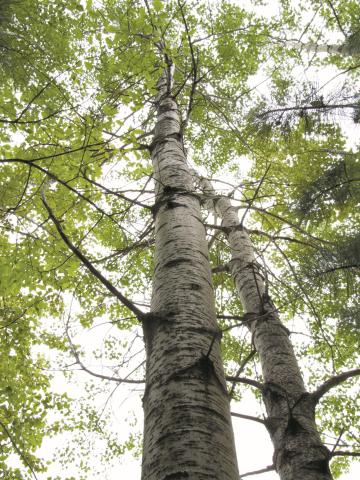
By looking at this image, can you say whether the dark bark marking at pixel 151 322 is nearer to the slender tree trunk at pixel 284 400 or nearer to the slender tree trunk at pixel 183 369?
the slender tree trunk at pixel 183 369

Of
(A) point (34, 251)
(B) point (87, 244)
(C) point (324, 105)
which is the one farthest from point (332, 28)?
(A) point (34, 251)

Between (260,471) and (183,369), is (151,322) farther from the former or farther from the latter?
(260,471)

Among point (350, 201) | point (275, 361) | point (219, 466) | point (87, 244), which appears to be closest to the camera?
point (219, 466)

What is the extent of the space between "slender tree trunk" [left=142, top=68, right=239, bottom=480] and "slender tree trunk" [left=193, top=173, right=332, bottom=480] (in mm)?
261

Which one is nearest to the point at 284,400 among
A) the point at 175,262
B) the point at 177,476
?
the point at 175,262

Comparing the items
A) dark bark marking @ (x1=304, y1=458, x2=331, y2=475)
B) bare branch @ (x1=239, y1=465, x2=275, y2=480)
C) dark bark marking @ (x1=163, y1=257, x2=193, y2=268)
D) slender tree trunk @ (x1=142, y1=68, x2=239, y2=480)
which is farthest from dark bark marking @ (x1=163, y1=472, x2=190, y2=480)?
bare branch @ (x1=239, y1=465, x2=275, y2=480)

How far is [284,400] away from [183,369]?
4.59 feet

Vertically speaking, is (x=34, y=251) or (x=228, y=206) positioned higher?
(x=228, y=206)

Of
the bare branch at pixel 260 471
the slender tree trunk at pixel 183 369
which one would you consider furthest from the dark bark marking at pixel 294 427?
the slender tree trunk at pixel 183 369

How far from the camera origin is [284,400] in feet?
7.68

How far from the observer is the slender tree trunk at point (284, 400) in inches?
76.3

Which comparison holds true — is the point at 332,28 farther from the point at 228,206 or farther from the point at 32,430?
the point at 32,430

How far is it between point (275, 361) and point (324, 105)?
2.16m

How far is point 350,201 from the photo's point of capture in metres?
4.36
